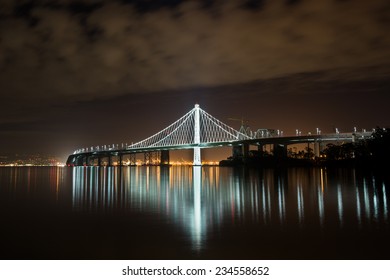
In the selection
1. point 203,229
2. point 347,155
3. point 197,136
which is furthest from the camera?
point 197,136

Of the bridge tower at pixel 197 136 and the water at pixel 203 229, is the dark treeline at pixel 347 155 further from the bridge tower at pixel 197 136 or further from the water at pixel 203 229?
the water at pixel 203 229

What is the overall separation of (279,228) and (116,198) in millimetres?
11590

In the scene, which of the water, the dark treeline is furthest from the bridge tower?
the water

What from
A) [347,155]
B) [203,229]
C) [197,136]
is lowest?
[203,229]

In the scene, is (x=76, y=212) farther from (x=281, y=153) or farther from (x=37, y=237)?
(x=281, y=153)

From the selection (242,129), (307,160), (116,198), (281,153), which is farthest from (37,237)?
(242,129)

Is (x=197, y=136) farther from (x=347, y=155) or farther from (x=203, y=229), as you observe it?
(x=203, y=229)

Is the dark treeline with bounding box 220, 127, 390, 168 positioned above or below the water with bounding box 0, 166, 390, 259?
above

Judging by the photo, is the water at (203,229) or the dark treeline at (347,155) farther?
the dark treeline at (347,155)

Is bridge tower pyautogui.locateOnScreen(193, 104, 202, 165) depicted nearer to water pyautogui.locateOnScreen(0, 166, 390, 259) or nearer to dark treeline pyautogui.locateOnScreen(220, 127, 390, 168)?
dark treeline pyautogui.locateOnScreen(220, 127, 390, 168)

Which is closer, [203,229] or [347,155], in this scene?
[203,229]

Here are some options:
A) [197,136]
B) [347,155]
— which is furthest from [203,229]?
[197,136]

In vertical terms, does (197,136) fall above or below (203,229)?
above

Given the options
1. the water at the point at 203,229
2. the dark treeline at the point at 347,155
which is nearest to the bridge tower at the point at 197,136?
the dark treeline at the point at 347,155
